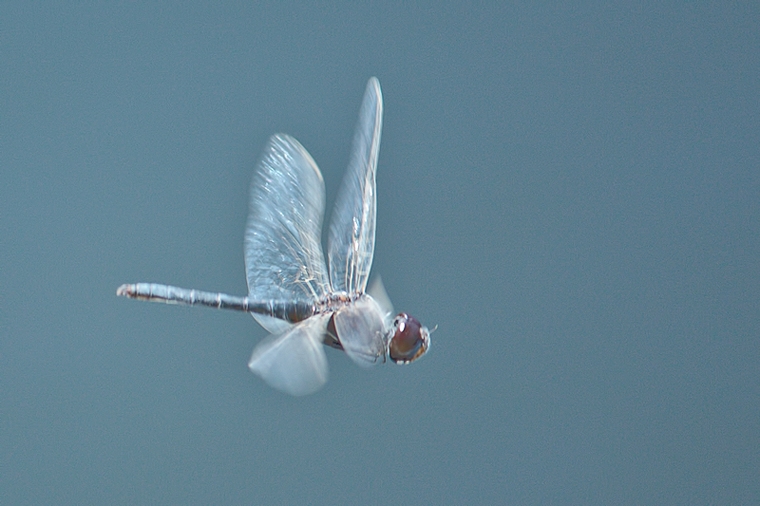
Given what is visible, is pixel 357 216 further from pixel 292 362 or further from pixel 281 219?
pixel 292 362

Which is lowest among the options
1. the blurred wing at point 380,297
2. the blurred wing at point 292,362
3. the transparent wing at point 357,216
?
the blurred wing at point 292,362

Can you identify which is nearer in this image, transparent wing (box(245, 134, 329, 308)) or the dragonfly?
the dragonfly

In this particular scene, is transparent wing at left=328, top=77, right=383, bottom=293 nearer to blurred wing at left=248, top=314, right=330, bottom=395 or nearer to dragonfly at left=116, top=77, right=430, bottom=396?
dragonfly at left=116, top=77, right=430, bottom=396

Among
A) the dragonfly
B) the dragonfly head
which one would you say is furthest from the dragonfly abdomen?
the dragonfly head

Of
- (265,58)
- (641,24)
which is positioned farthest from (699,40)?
(265,58)

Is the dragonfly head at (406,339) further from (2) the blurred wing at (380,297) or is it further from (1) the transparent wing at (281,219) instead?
(1) the transparent wing at (281,219)

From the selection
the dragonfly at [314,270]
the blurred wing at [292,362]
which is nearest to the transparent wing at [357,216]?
the dragonfly at [314,270]
